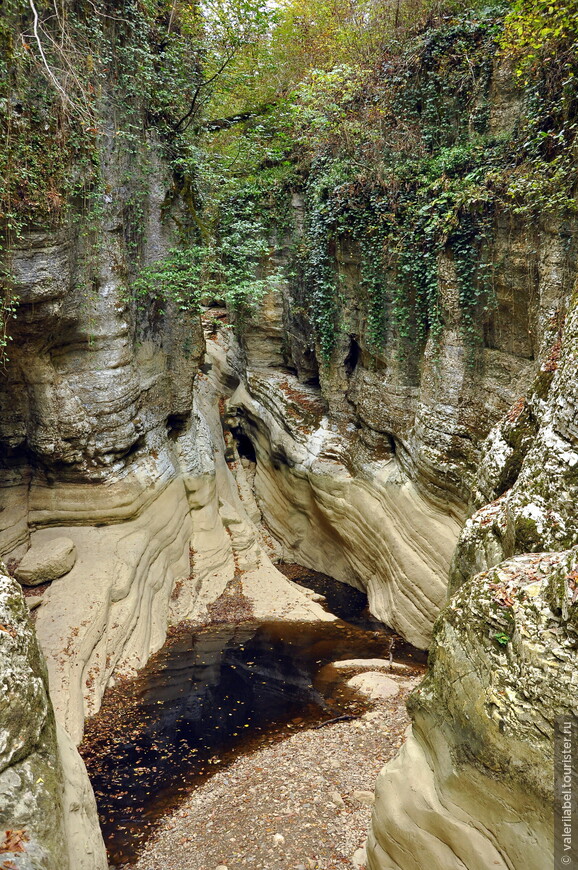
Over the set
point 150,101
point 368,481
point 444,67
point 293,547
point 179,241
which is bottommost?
point 293,547

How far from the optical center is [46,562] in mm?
10375

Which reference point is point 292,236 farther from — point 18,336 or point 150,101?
point 18,336

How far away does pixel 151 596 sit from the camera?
Result: 1168 cm

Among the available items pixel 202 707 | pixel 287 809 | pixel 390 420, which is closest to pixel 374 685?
pixel 202 707

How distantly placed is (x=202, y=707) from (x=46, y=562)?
3.79 metres

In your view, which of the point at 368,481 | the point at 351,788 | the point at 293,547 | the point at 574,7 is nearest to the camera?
the point at 351,788

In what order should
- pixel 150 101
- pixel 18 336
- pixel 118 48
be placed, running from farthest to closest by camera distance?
1. pixel 150 101
2. pixel 118 48
3. pixel 18 336

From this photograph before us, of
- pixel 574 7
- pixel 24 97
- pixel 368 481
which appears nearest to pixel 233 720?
pixel 368 481

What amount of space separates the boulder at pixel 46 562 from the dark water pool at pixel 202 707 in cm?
238

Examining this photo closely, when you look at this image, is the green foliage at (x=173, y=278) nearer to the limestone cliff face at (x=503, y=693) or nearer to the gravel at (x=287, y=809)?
the limestone cliff face at (x=503, y=693)

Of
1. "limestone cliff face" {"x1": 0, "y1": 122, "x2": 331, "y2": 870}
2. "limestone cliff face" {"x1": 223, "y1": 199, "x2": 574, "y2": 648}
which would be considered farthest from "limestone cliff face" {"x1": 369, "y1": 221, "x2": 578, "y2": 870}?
"limestone cliff face" {"x1": 0, "y1": 122, "x2": 331, "y2": 870}

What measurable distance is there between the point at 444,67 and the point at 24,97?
790 centimetres

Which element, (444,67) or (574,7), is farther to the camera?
(444,67)

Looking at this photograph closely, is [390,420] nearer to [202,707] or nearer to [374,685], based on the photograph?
[374,685]
